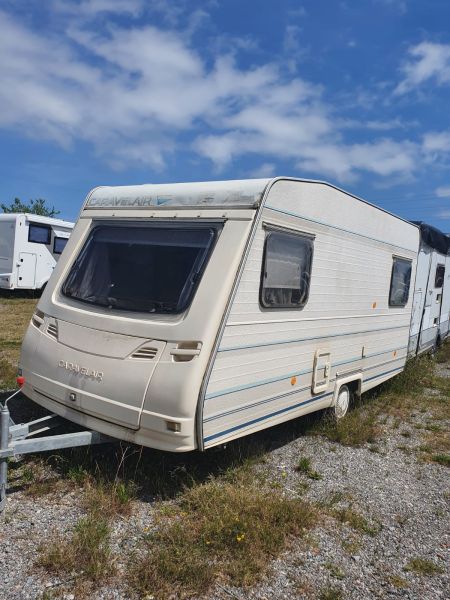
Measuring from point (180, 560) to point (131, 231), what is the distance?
2.72 metres

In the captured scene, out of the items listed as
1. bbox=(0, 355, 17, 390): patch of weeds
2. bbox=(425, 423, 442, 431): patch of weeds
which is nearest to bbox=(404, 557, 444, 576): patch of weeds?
bbox=(425, 423, 442, 431): patch of weeds

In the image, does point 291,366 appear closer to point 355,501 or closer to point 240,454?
point 240,454

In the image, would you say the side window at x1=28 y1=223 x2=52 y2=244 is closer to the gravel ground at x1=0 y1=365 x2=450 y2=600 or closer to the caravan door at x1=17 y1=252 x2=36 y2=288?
the caravan door at x1=17 y1=252 x2=36 y2=288

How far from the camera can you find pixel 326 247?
17.4ft

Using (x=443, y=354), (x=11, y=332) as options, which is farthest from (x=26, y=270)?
(x=443, y=354)

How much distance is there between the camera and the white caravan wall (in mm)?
4133

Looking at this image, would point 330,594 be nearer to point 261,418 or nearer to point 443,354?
point 261,418

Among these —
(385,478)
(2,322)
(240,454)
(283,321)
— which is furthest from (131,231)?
(2,322)

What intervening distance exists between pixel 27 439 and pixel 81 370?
0.62 metres

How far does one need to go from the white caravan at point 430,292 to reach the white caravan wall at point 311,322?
1.72 meters

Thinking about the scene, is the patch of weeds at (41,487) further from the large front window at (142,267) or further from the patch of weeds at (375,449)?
the patch of weeds at (375,449)

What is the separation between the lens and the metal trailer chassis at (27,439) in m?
3.56

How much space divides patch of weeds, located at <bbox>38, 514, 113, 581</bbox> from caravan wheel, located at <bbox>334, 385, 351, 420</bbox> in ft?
Answer: 11.1

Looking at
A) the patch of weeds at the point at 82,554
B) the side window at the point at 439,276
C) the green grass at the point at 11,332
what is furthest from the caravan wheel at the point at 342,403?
the side window at the point at 439,276
